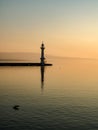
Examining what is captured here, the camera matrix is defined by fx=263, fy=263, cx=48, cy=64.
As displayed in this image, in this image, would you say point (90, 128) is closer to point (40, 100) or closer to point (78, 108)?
point (78, 108)

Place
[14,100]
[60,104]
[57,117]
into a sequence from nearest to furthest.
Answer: [57,117] < [60,104] < [14,100]

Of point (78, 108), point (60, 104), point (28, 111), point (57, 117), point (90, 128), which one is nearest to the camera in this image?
point (90, 128)

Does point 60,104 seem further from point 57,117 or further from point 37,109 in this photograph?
point 57,117

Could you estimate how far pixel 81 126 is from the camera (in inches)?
1187

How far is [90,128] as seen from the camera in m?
29.4

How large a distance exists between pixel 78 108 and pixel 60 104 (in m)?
3.85

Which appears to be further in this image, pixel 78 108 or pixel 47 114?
pixel 78 108

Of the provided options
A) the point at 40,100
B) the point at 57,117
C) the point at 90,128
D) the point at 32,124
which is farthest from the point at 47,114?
the point at 40,100

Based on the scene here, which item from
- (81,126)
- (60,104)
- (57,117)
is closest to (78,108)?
(60,104)

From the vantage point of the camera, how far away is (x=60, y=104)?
42438 millimetres

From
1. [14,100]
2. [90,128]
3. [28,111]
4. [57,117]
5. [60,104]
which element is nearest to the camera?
[90,128]

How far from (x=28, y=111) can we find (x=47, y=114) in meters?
3.14

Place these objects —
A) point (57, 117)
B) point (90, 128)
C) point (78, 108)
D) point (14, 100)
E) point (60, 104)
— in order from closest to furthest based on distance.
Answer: point (90, 128) → point (57, 117) → point (78, 108) → point (60, 104) → point (14, 100)

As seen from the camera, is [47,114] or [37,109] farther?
[37,109]
